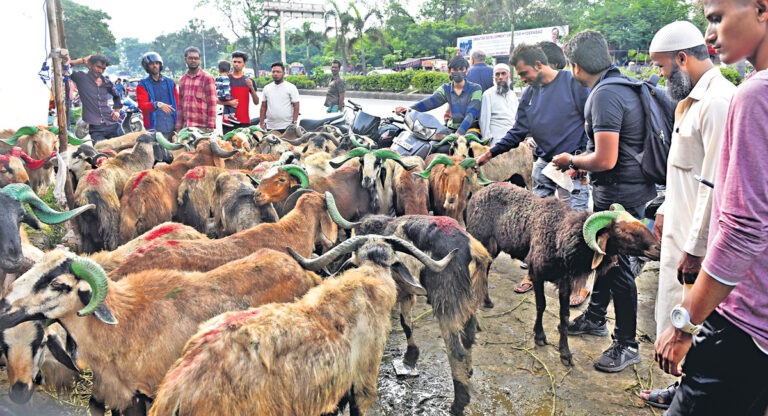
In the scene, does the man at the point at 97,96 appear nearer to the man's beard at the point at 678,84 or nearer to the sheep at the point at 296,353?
the sheep at the point at 296,353

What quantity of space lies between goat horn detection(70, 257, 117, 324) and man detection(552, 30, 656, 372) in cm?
344

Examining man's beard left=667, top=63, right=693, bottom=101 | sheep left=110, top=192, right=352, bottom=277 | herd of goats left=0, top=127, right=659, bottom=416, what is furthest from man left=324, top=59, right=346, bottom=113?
man's beard left=667, top=63, right=693, bottom=101

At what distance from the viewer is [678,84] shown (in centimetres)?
338

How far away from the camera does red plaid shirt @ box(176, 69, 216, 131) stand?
349 inches

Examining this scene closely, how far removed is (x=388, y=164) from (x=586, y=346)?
3413 mm

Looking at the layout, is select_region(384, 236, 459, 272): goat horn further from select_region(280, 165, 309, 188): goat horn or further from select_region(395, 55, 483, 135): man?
select_region(395, 55, 483, 135): man

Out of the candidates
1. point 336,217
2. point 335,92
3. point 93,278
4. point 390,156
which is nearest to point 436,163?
point 390,156

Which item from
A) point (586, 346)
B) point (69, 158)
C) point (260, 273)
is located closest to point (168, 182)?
point (69, 158)

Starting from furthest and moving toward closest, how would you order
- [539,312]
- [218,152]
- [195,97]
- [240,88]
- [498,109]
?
[240,88]
[195,97]
[498,109]
[218,152]
[539,312]

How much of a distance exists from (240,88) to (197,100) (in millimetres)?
1081

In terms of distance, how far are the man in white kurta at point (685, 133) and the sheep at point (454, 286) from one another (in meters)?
1.37

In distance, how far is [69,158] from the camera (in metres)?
7.15

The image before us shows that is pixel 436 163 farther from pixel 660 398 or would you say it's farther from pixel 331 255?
pixel 660 398

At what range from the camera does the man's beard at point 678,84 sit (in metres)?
3.31
